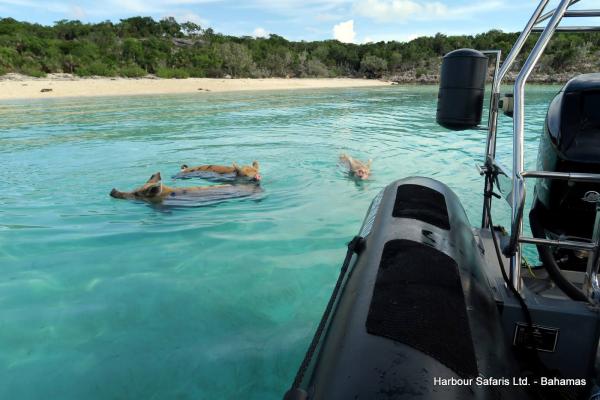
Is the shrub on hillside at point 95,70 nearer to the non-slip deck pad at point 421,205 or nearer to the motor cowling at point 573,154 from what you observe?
the non-slip deck pad at point 421,205

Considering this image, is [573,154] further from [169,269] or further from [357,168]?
[357,168]

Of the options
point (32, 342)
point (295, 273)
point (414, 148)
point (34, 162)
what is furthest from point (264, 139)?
point (32, 342)

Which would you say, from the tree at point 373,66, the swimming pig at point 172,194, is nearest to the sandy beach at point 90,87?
the swimming pig at point 172,194

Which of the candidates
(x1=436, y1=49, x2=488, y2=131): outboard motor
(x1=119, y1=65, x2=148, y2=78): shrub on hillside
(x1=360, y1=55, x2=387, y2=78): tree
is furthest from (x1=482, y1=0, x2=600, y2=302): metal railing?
(x1=360, y1=55, x2=387, y2=78): tree

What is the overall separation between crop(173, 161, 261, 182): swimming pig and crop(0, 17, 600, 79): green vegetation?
31906mm

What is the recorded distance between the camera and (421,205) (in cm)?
263

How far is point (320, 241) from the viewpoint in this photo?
187 inches

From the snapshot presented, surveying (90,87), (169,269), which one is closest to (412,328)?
(169,269)

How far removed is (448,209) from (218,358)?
181cm

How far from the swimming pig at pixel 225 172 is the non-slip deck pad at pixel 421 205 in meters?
4.05

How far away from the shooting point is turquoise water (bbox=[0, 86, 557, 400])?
2785 mm

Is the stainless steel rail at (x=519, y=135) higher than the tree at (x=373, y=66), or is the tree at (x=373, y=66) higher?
the tree at (x=373, y=66)

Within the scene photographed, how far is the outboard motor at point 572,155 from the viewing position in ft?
7.51

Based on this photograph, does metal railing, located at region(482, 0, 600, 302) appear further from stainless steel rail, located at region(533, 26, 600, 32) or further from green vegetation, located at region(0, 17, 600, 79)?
green vegetation, located at region(0, 17, 600, 79)
